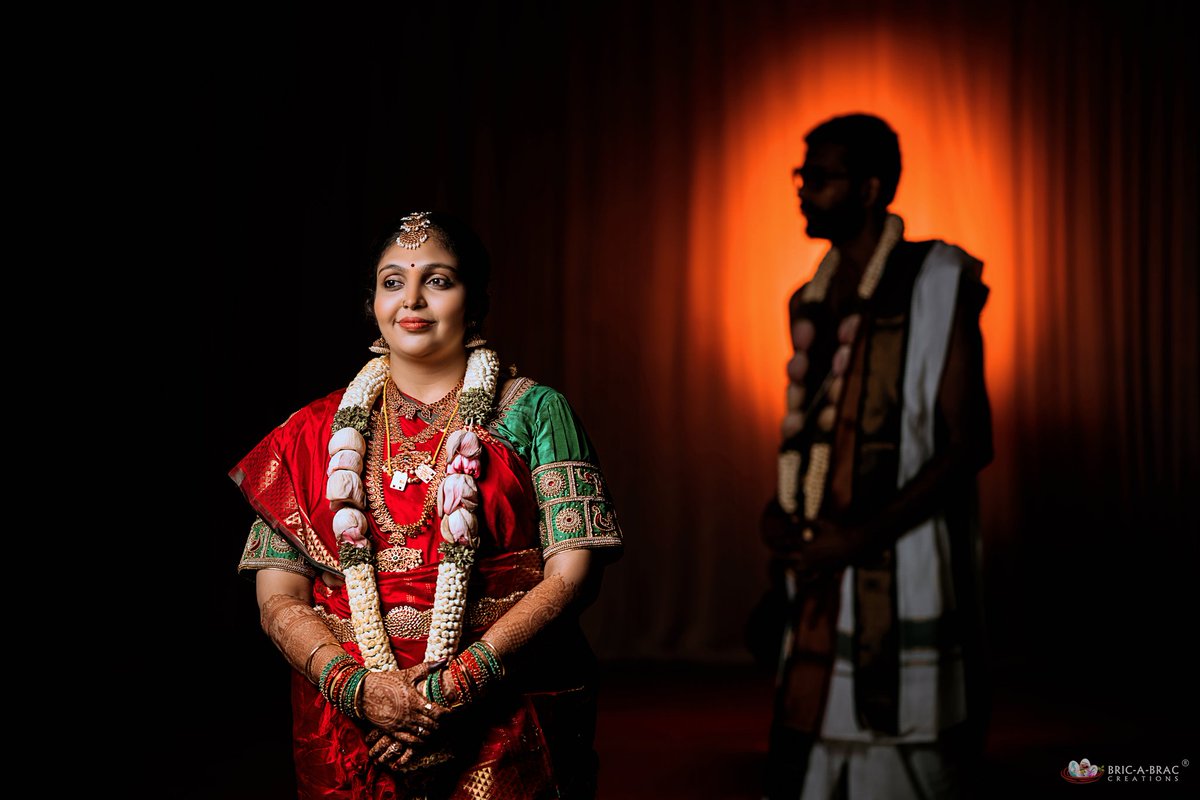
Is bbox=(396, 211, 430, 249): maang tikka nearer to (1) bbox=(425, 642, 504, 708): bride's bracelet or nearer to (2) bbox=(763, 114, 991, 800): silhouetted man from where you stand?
(1) bbox=(425, 642, 504, 708): bride's bracelet

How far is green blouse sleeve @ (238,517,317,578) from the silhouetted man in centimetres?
119

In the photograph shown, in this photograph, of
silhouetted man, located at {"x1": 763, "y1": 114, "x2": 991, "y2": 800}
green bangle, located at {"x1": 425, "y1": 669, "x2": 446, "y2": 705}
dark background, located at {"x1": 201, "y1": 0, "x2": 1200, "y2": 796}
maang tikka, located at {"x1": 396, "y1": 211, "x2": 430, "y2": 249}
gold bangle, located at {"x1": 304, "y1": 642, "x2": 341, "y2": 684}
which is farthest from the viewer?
dark background, located at {"x1": 201, "y1": 0, "x2": 1200, "y2": 796}

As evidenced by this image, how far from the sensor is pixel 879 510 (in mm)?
1375

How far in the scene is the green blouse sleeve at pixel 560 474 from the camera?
2234 mm

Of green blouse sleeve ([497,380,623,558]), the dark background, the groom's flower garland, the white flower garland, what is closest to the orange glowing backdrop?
the dark background

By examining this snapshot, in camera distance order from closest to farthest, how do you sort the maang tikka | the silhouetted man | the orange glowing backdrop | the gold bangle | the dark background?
the silhouetted man, the gold bangle, the maang tikka, the dark background, the orange glowing backdrop

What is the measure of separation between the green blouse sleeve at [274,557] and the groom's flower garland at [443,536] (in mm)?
142

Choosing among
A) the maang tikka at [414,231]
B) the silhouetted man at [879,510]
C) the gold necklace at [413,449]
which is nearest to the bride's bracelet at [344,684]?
the gold necklace at [413,449]

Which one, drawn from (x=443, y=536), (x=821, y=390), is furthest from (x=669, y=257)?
(x=821, y=390)

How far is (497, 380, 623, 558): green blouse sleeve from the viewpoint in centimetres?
223

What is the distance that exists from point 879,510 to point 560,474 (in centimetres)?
98

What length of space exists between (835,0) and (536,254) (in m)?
1.94

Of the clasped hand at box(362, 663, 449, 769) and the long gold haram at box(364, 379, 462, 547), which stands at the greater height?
the long gold haram at box(364, 379, 462, 547)

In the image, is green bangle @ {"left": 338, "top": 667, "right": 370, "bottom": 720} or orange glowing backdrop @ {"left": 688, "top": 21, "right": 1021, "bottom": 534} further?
orange glowing backdrop @ {"left": 688, "top": 21, "right": 1021, "bottom": 534}
